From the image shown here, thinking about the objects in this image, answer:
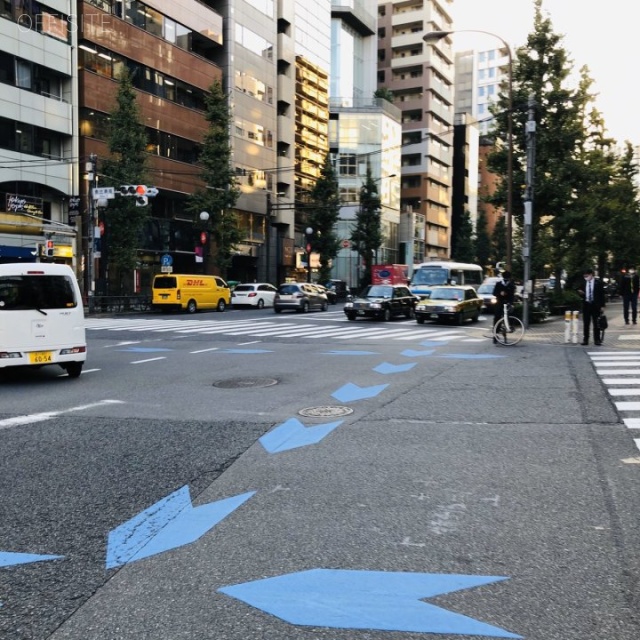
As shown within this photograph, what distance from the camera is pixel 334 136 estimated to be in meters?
76.9

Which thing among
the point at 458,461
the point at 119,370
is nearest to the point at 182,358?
the point at 119,370

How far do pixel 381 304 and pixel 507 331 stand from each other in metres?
11.3

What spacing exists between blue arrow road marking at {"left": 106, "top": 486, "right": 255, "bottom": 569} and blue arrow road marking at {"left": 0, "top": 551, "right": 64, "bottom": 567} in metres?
0.38

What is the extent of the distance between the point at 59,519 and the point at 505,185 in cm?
2820

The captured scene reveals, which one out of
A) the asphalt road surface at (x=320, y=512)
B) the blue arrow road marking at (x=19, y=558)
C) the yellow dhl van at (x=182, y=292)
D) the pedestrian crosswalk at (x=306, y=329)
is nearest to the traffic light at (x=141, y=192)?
the yellow dhl van at (x=182, y=292)

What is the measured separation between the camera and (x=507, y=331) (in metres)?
17.6

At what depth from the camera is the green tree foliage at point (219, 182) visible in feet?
151

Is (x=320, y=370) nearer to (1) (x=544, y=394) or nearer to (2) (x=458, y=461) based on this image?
(1) (x=544, y=394)

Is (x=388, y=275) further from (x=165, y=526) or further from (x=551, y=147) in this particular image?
(x=165, y=526)

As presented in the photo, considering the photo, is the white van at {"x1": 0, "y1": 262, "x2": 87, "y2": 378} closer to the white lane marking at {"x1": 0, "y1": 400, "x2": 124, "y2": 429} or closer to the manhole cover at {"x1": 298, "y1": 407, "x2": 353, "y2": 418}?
the white lane marking at {"x1": 0, "y1": 400, "x2": 124, "y2": 429}

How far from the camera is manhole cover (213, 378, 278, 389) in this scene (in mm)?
10867

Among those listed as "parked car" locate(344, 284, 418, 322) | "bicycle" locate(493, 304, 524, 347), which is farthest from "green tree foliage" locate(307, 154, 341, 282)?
"bicycle" locate(493, 304, 524, 347)

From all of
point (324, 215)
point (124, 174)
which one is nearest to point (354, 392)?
point (124, 174)

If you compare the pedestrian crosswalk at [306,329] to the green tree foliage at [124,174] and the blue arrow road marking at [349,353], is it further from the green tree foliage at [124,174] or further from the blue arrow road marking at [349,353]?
the green tree foliage at [124,174]
